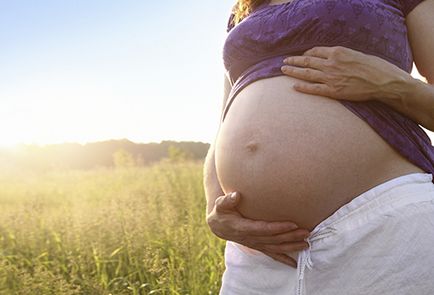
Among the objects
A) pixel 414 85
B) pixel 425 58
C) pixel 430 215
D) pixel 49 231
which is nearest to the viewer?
pixel 430 215

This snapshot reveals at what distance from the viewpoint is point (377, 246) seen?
4.48 feet

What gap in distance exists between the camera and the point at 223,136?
5.56 feet

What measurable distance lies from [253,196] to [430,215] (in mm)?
465

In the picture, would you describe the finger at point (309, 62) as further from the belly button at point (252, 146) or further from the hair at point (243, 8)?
the hair at point (243, 8)

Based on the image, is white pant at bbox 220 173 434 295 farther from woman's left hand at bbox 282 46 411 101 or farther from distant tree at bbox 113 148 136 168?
distant tree at bbox 113 148 136 168

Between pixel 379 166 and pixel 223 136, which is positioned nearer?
pixel 379 166

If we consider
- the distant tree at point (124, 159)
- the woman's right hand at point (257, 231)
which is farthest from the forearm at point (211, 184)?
the distant tree at point (124, 159)

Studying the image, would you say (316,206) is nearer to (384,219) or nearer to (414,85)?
(384,219)

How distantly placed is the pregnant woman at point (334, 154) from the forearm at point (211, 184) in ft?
0.40

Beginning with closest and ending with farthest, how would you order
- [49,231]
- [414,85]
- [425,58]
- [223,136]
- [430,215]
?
[430,215] → [414,85] → [425,58] → [223,136] → [49,231]

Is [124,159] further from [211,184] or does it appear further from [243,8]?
[211,184]

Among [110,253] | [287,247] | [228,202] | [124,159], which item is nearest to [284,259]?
[287,247]

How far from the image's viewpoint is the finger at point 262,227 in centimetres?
146

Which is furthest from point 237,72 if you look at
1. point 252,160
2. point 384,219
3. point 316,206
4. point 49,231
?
point 49,231
